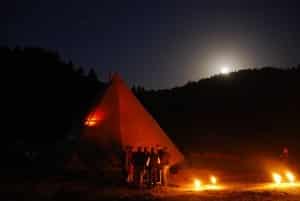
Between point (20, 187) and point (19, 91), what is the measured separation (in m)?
16.8

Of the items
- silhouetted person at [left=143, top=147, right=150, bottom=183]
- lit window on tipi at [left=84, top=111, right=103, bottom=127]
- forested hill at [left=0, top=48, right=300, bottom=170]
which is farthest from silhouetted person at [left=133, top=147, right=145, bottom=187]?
forested hill at [left=0, top=48, right=300, bottom=170]

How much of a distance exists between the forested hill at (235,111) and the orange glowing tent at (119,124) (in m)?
8.81

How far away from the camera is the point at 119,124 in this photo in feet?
59.0

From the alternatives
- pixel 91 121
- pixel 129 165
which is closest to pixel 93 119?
pixel 91 121

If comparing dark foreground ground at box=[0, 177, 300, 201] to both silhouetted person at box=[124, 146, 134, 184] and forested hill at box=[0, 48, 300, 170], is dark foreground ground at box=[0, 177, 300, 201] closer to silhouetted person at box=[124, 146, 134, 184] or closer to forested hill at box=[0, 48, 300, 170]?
silhouetted person at box=[124, 146, 134, 184]

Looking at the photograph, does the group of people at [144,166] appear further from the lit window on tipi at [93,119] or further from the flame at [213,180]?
the lit window on tipi at [93,119]

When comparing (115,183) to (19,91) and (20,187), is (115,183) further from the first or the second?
(19,91)

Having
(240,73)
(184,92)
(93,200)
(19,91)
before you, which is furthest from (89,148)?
(240,73)

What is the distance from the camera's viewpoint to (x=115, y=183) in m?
16.0

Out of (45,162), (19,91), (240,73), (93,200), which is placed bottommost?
(93,200)

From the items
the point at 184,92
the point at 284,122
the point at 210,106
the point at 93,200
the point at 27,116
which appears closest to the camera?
the point at 93,200

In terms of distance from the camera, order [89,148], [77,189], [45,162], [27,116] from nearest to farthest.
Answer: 1. [77,189]
2. [89,148]
3. [45,162]
4. [27,116]

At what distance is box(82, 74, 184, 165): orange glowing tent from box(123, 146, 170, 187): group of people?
1950 mm

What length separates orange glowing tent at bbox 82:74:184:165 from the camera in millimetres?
17797
